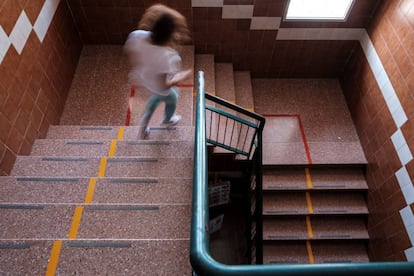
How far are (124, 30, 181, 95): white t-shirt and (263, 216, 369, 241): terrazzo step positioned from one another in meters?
2.30

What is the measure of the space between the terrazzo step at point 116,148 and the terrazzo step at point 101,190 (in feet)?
1.32

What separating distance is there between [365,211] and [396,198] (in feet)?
1.72

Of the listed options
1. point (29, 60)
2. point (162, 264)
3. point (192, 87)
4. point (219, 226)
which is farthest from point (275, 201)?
point (29, 60)

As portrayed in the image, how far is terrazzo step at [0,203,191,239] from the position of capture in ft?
5.82

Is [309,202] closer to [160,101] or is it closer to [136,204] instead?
[160,101]

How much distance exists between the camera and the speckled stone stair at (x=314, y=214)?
3.41 metres

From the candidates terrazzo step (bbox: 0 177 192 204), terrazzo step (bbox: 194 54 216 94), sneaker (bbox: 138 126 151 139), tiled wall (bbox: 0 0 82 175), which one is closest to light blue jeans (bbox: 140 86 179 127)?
sneaker (bbox: 138 126 151 139)

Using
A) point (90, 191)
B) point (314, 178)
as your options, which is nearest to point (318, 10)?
point (314, 178)

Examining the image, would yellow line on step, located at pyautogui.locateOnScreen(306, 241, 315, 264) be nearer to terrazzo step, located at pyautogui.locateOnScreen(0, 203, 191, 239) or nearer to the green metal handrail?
terrazzo step, located at pyautogui.locateOnScreen(0, 203, 191, 239)

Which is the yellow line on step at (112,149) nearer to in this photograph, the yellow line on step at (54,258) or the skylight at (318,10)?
the yellow line on step at (54,258)

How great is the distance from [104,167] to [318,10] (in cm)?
325

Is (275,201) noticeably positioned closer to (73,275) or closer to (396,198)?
(396,198)

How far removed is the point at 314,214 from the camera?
345 cm

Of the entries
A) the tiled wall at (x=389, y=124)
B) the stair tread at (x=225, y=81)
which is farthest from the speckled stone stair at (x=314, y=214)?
the stair tread at (x=225, y=81)
